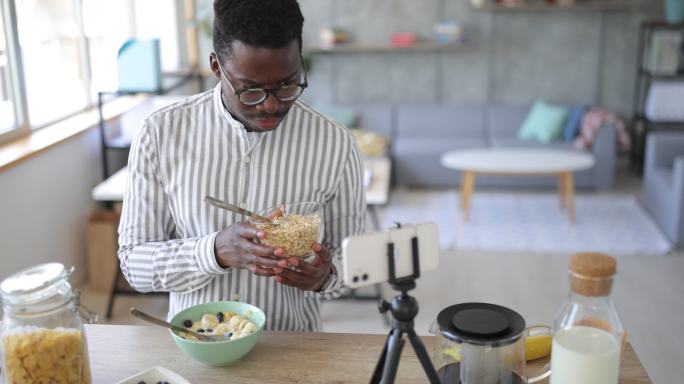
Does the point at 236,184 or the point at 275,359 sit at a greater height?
the point at 236,184

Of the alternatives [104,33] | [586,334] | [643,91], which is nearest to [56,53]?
[104,33]

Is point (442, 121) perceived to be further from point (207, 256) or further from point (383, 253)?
point (383, 253)

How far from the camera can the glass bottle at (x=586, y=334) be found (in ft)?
3.49

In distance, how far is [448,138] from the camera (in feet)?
20.1

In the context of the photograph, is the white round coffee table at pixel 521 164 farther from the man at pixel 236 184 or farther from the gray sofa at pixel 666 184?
the man at pixel 236 184

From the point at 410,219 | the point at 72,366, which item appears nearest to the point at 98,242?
the point at 410,219

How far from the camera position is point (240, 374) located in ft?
4.27

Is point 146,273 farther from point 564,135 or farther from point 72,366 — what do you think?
point 564,135

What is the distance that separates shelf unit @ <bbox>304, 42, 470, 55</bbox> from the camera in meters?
6.25

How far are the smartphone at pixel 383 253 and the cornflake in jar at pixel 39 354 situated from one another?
485mm

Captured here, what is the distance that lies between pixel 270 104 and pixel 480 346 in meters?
0.57

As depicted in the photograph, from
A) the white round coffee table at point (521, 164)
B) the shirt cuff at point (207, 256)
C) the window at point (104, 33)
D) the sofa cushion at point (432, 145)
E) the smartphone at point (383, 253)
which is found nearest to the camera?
the smartphone at point (383, 253)

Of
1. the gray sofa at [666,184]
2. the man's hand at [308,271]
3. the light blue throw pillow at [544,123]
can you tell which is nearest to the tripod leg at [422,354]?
the man's hand at [308,271]

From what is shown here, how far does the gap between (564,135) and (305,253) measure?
4939 mm
